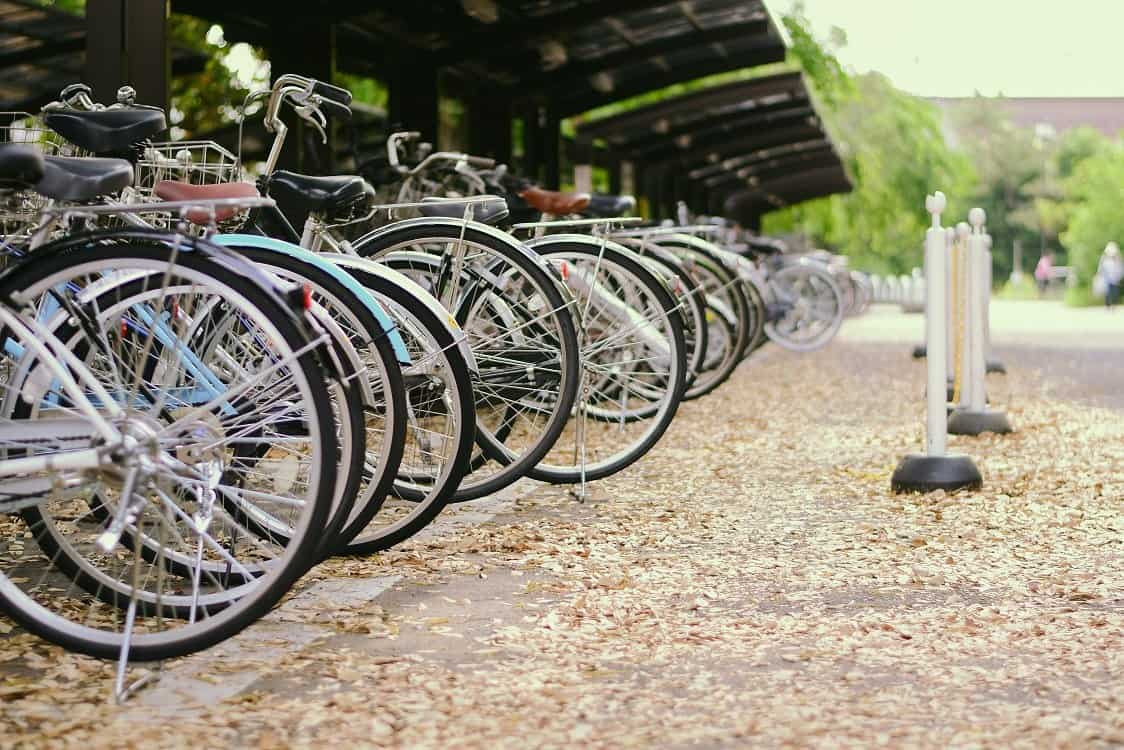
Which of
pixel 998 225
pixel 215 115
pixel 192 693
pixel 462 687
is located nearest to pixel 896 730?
pixel 462 687

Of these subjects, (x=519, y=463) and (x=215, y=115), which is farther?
(x=215, y=115)

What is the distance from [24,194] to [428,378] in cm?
140

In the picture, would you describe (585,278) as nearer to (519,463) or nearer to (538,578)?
(519,463)

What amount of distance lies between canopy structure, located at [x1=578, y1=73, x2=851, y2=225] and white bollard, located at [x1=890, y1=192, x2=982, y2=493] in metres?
10.2

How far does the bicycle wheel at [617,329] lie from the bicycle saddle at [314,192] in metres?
1.53

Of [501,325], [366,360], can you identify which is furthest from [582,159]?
[366,360]

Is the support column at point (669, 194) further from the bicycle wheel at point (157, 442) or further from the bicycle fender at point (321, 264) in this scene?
the bicycle wheel at point (157, 442)

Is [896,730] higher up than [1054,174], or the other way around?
[1054,174]

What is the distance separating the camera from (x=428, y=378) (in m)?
4.96

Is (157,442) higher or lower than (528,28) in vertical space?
lower

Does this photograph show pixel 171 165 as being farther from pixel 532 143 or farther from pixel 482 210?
pixel 532 143

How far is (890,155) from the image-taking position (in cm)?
3888

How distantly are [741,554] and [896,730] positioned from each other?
6.47 ft

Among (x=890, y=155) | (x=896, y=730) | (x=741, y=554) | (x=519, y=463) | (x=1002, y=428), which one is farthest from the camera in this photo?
(x=890, y=155)
